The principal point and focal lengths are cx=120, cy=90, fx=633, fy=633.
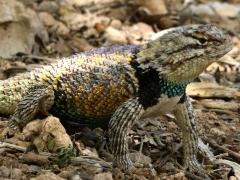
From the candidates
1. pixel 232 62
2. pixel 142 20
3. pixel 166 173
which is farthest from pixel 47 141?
pixel 142 20

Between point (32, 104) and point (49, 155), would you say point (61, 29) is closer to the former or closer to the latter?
point (32, 104)

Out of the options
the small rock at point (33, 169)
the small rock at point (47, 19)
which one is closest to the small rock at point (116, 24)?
the small rock at point (47, 19)

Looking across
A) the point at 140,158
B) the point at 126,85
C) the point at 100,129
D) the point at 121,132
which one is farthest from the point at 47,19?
the point at 121,132

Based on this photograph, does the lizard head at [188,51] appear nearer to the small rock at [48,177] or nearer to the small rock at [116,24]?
the small rock at [48,177]

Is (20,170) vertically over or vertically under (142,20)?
under

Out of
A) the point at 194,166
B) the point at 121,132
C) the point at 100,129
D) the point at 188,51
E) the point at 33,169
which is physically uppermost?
the point at 188,51

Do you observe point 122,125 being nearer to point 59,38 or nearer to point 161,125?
point 161,125

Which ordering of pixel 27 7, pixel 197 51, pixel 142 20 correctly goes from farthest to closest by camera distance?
pixel 142 20 < pixel 27 7 < pixel 197 51
